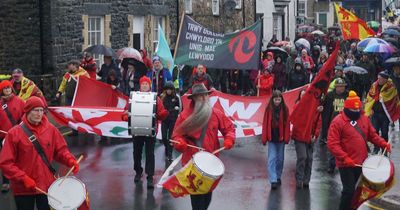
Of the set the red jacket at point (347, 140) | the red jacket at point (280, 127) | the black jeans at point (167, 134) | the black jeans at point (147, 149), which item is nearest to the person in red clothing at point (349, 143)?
the red jacket at point (347, 140)

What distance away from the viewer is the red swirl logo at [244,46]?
1892 cm

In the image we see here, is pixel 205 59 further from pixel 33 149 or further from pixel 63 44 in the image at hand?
pixel 33 149

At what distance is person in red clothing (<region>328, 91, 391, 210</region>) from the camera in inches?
417

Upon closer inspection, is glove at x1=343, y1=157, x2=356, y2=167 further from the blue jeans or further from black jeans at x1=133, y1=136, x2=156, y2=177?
black jeans at x1=133, y1=136, x2=156, y2=177

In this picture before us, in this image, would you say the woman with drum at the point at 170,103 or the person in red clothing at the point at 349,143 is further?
the woman with drum at the point at 170,103

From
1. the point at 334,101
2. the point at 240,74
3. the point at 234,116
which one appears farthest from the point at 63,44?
the point at 334,101

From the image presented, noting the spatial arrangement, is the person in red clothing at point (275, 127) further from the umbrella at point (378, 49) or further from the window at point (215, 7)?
the window at point (215, 7)

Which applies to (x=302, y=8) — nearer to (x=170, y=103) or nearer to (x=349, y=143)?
(x=170, y=103)

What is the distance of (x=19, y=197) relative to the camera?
9.08 m

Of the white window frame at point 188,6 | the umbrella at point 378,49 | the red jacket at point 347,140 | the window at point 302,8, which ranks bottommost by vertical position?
the red jacket at point 347,140

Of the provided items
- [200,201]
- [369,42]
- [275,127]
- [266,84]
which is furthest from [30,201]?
[369,42]

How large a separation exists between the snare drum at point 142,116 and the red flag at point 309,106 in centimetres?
226

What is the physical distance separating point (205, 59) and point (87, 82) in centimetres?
298

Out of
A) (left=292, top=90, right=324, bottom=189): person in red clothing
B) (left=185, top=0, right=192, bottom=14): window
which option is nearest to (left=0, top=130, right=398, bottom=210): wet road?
(left=292, top=90, right=324, bottom=189): person in red clothing
